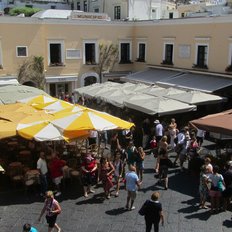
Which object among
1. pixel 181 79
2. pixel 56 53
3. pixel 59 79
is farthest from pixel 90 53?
pixel 181 79

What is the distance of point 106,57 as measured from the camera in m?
27.3

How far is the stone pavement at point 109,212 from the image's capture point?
943 centimetres

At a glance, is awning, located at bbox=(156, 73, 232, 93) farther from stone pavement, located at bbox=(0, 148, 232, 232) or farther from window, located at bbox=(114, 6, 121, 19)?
window, located at bbox=(114, 6, 121, 19)

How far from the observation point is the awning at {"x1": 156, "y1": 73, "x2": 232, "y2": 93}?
66.5ft

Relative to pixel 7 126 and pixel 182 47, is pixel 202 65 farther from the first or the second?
pixel 7 126

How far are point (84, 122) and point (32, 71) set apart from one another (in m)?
14.3

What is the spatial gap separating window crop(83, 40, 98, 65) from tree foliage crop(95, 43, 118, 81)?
0.42m

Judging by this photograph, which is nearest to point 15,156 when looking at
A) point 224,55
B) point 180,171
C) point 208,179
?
point 180,171

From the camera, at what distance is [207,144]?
16703mm

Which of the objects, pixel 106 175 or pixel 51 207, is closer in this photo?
pixel 51 207

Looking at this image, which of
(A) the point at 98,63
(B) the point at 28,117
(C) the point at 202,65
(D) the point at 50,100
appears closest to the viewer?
(B) the point at 28,117

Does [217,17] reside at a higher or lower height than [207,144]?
higher

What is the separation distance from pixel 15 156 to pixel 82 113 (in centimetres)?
367

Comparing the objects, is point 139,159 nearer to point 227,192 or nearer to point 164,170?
point 164,170
